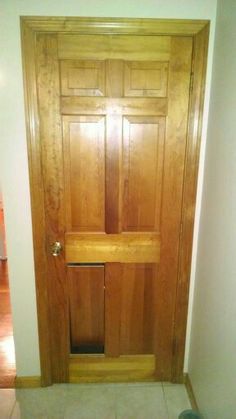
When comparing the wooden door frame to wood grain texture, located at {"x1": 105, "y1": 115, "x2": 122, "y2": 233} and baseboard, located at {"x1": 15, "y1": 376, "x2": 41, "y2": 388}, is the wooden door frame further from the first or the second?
wood grain texture, located at {"x1": 105, "y1": 115, "x2": 122, "y2": 233}

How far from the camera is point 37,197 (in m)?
1.39

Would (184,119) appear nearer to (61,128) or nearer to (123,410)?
(61,128)

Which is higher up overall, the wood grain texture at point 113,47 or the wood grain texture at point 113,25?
the wood grain texture at point 113,25

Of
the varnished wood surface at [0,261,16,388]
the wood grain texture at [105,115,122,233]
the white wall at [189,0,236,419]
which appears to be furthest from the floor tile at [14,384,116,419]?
the wood grain texture at [105,115,122,233]

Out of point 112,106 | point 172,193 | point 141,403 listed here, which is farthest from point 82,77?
point 141,403

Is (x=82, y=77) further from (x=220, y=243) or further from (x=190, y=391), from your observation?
(x=190, y=391)

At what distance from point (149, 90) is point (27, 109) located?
2.08 feet

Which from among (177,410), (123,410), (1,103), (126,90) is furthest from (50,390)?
(126,90)

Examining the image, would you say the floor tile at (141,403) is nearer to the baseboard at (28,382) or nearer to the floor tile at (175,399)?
the floor tile at (175,399)

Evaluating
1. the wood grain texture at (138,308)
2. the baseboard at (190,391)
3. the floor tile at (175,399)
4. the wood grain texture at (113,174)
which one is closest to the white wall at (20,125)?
the wood grain texture at (113,174)

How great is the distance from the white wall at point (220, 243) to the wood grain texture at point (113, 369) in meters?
0.37

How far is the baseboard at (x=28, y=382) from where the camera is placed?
5.41 ft

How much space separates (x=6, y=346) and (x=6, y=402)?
18.9 inches

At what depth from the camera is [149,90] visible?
131 centimetres
